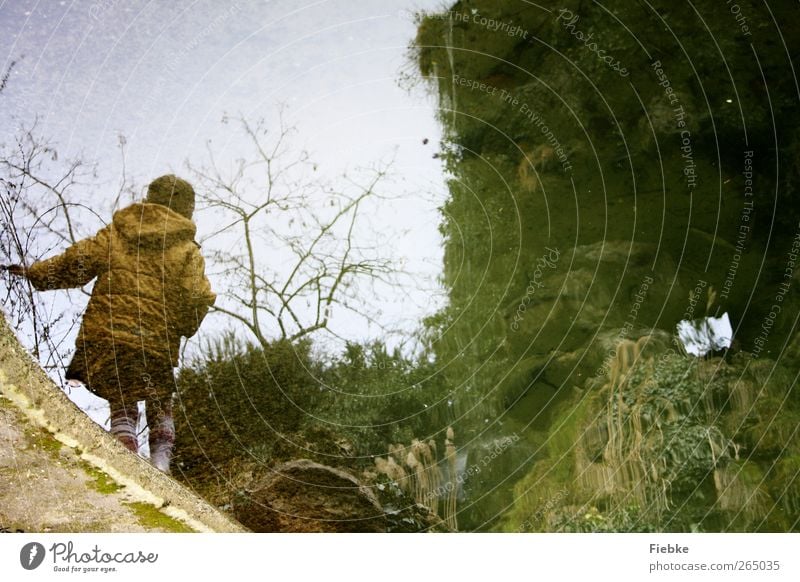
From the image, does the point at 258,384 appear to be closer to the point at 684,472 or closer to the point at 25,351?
the point at 25,351

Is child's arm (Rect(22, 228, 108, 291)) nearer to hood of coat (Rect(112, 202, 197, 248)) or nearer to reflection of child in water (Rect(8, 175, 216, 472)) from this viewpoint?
reflection of child in water (Rect(8, 175, 216, 472))

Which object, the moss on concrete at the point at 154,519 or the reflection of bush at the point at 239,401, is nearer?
the moss on concrete at the point at 154,519

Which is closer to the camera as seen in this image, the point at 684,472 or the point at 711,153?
the point at 684,472

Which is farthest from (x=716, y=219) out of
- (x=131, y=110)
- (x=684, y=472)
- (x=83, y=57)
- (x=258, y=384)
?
(x=83, y=57)

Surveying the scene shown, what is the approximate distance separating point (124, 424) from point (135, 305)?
1.74ft

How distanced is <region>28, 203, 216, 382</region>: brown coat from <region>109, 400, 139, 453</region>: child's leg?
0.64 feet

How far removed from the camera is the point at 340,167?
10.4 feet

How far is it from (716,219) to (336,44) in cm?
197

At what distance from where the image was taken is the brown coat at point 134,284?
3.02 meters

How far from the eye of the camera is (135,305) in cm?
304

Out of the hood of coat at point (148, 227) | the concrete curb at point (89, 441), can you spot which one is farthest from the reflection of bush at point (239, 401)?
the hood of coat at point (148, 227)

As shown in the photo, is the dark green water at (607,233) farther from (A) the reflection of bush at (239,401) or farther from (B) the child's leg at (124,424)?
(B) the child's leg at (124,424)

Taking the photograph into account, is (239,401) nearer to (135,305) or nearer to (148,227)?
→ (135,305)

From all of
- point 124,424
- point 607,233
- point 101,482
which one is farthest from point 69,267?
point 607,233
